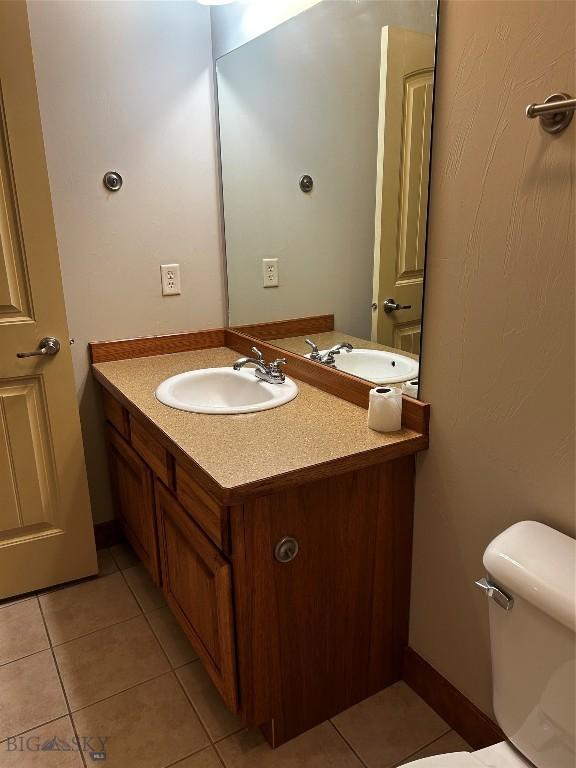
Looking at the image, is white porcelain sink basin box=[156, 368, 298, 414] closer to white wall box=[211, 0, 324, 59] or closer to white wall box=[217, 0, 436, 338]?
white wall box=[217, 0, 436, 338]

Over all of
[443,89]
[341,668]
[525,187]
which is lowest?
[341,668]

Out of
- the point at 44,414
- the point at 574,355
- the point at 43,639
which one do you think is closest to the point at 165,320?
the point at 44,414

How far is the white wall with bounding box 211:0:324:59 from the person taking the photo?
5.94ft

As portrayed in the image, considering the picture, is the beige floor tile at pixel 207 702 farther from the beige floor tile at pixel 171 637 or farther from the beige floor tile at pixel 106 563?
the beige floor tile at pixel 106 563

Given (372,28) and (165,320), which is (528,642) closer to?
(372,28)

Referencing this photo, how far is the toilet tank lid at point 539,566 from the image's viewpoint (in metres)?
0.95

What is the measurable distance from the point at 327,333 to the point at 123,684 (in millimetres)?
1234

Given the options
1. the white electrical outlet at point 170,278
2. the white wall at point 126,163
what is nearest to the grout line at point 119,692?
the white wall at point 126,163

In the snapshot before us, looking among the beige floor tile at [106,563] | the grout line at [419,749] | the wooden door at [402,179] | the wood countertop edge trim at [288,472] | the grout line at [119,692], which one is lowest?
the grout line at [419,749]

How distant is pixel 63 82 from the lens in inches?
76.4

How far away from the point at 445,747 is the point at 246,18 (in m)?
2.30

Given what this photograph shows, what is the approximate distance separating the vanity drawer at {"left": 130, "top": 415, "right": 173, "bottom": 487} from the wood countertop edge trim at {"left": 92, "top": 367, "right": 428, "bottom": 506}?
72 millimetres

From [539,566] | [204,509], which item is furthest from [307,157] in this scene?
[539,566]

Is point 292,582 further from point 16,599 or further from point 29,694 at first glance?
point 16,599
